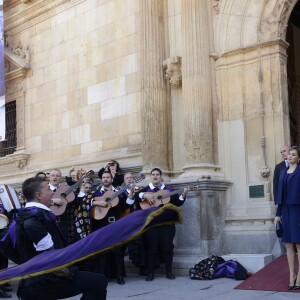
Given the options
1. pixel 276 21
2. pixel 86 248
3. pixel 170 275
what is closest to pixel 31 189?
pixel 86 248

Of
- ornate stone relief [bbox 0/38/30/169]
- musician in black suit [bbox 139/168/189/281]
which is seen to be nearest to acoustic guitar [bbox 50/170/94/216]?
musician in black suit [bbox 139/168/189/281]

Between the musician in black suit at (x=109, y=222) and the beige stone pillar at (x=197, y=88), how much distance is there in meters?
1.55

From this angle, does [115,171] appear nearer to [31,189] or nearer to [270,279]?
[270,279]

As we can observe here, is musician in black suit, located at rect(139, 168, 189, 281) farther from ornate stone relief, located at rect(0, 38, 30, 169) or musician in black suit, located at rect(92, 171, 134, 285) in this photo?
ornate stone relief, located at rect(0, 38, 30, 169)

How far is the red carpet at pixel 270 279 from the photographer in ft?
26.5

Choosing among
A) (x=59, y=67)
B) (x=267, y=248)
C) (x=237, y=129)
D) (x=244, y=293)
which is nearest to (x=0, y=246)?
(x=244, y=293)

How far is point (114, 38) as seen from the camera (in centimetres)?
1338

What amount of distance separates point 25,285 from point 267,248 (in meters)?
5.91

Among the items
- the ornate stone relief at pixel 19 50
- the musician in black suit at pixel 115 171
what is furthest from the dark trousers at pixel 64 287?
the ornate stone relief at pixel 19 50

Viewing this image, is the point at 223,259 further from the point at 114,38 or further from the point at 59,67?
the point at 59,67

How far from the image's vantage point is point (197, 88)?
36.1 feet

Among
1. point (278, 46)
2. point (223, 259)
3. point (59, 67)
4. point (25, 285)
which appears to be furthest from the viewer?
point (59, 67)

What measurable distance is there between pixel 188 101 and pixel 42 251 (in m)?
6.57

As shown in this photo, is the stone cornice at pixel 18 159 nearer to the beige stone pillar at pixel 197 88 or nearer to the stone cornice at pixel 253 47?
the beige stone pillar at pixel 197 88
